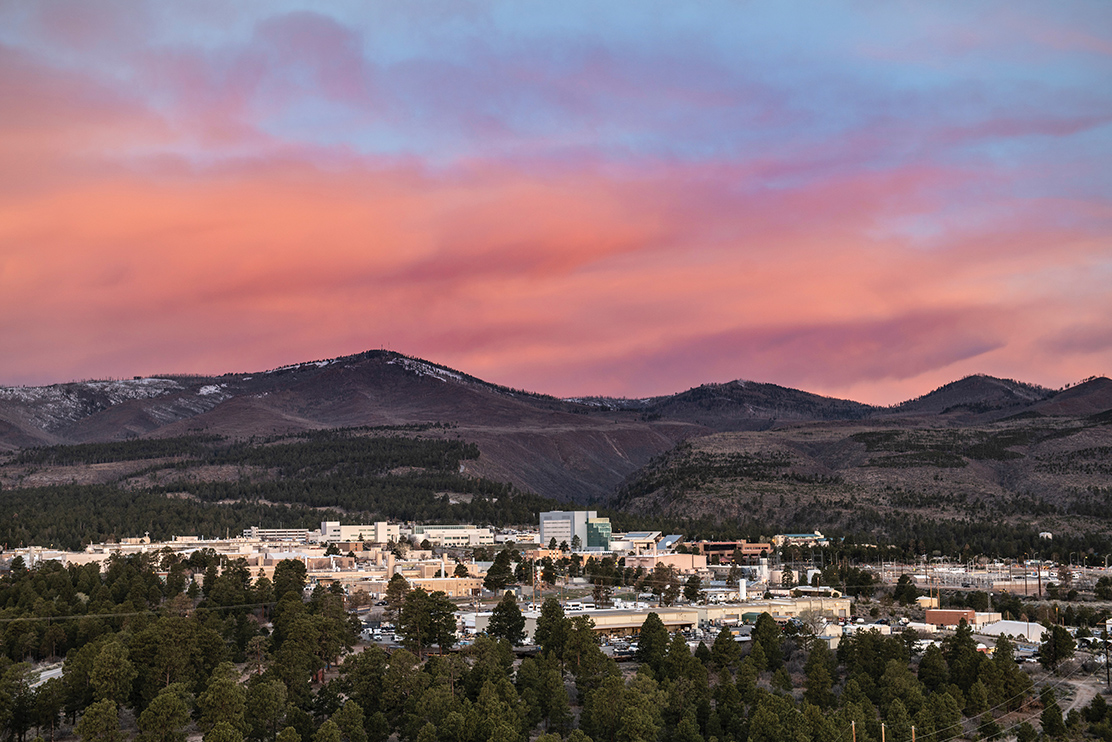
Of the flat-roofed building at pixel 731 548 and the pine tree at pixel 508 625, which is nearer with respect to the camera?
the pine tree at pixel 508 625

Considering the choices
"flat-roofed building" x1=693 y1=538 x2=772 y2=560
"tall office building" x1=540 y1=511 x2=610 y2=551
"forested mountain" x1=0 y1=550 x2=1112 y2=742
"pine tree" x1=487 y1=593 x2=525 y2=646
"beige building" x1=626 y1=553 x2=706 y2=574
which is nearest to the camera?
"forested mountain" x1=0 y1=550 x2=1112 y2=742

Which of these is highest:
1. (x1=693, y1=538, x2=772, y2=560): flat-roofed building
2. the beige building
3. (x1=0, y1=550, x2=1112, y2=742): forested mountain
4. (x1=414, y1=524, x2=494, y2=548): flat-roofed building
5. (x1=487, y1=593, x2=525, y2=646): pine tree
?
(x1=414, y1=524, x2=494, y2=548): flat-roofed building

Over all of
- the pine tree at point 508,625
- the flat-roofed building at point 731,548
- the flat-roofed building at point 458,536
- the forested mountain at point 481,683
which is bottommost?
the forested mountain at point 481,683

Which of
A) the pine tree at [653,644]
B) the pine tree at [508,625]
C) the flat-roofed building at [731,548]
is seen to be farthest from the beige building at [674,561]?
the pine tree at [653,644]

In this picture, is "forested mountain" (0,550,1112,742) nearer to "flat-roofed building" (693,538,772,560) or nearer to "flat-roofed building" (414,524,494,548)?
"flat-roofed building" (693,538,772,560)

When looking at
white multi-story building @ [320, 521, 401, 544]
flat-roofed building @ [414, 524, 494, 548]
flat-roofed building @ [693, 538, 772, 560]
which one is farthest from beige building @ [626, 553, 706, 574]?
white multi-story building @ [320, 521, 401, 544]

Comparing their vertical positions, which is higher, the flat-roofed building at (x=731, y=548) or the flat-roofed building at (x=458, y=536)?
the flat-roofed building at (x=458, y=536)

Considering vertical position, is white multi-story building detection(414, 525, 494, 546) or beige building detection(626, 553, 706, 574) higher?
white multi-story building detection(414, 525, 494, 546)

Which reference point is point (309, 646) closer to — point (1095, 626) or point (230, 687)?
point (230, 687)

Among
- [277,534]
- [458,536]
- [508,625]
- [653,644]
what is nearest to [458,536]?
[458,536]

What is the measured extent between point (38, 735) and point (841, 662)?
172 ft

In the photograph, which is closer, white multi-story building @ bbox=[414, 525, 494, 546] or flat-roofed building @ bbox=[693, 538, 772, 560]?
flat-roofed building @ bbox=[693, 538, 772, 560]

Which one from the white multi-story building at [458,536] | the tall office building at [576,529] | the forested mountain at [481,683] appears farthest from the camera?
the white multi-story building at [458,536]

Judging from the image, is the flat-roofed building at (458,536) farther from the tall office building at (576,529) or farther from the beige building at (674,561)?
the beige building at (674,561)
